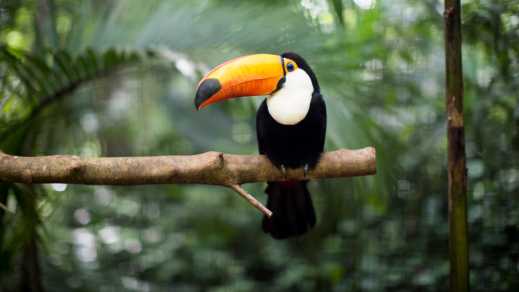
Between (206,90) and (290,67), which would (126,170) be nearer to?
(206,90)

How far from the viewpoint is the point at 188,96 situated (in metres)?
4.87

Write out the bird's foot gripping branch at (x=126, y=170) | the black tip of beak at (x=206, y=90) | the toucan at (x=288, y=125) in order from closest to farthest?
the bird's foot gripping branch at (x=126, y=170)
the black tip of beak at (x=206, y=90)
the toucan at (x=288, y=125)

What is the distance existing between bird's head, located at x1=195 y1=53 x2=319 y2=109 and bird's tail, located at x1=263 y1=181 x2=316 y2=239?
0.38 m

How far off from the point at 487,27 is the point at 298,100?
99cm

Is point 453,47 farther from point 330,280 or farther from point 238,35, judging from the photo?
point 330,280

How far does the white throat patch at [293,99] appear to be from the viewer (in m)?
2.01

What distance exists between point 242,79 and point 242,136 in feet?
7.61

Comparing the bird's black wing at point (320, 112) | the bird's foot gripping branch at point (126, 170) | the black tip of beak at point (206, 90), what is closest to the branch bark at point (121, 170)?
the bird's foot gripping branch at point (126, 170)

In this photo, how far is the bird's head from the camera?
1.76m

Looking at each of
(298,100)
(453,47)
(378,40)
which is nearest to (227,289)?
(378,40)

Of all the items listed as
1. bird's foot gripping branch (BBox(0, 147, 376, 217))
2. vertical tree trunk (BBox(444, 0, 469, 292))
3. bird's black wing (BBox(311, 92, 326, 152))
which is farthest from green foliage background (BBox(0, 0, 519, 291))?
bird's foot gripping branch (BBox(0, 147, 376, 217))

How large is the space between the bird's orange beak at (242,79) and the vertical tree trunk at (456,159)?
564 mm

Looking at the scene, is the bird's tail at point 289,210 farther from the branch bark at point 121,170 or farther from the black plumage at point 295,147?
the branch bark at point 121,170

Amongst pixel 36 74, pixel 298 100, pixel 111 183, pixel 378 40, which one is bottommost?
pixel 111 183
